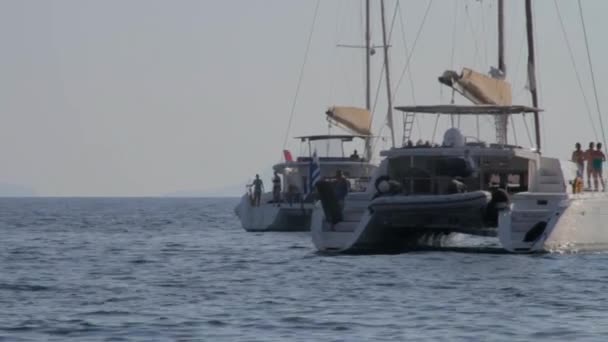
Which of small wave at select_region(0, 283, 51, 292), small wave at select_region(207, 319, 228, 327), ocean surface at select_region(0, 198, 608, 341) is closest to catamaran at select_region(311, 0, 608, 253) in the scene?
ocean surface at select_region(0, 198, 608, 341)

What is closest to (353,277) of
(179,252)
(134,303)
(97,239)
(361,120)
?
(134,303)

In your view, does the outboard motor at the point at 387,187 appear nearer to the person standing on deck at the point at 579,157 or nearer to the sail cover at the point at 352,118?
the person standing on deck at the point at 579,157

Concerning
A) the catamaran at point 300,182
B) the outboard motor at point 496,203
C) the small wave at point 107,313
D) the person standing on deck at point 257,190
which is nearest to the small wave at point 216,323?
the small wave at point 107,313

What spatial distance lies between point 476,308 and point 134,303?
15.0 ft

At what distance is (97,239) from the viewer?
4691 centimetres

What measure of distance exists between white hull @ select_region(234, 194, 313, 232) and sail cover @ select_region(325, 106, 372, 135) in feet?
20.9

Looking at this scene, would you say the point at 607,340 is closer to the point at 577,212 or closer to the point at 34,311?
the point at 34,311

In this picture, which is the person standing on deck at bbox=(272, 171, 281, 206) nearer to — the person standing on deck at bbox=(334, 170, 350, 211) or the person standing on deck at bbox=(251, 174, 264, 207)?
the person standing on deck at bbox=(251, 174, 264, 207)

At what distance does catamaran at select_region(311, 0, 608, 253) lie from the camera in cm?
3106

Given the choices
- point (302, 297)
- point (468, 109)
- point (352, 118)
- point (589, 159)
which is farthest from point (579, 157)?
point (352, 118)

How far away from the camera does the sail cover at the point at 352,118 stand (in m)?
58.8

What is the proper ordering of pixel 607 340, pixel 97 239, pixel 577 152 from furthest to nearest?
pixel 97 239
pixel 577 152
pixel 607 340

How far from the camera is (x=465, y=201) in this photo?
30.8m

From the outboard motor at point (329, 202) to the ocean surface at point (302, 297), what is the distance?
92 cm
